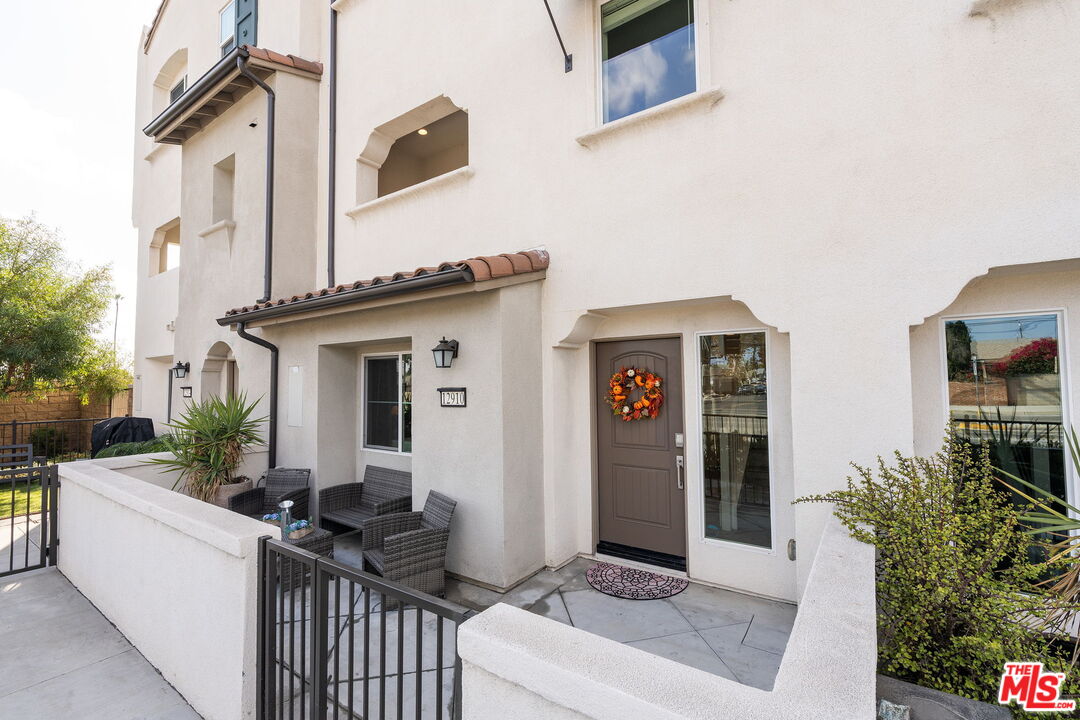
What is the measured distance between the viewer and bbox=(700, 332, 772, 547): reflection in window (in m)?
4.92

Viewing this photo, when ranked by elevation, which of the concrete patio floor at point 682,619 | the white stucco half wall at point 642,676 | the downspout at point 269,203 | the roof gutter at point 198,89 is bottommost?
the concrete patio floor at point 682,619

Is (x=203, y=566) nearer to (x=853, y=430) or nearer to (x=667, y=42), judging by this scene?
(x=853, y=430)

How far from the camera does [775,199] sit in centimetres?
444

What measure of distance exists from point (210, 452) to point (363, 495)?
7.72 feet

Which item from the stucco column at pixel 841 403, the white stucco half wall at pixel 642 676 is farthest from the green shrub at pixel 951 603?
the stucco column at pixel 841 403

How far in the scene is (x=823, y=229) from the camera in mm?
4203

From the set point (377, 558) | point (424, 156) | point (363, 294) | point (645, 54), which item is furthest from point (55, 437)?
point (645, 54)

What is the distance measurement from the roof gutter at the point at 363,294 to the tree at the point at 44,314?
32.8 ft

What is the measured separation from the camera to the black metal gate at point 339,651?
2.14 metres

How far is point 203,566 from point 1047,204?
6599mm

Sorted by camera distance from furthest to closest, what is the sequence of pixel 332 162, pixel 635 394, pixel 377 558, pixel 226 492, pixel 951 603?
→ pixel 332 162 → pixel 226 492 → pixel 635 394 → pixel 377 558 → pixel 951 603

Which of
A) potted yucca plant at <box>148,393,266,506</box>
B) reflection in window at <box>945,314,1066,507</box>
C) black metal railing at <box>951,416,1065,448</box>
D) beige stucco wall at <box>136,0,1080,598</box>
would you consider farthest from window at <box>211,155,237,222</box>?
black metal railing at <box>951,416,1065,448</box>

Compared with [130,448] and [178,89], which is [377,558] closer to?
[130,448]

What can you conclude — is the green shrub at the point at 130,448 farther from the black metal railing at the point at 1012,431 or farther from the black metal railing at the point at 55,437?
the black metal railing at the point at 1012,431
